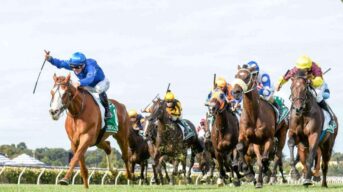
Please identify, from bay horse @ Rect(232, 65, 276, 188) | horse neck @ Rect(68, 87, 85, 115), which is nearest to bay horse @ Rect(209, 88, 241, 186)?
bay horse @ Rect(232, 65, 276, 188)

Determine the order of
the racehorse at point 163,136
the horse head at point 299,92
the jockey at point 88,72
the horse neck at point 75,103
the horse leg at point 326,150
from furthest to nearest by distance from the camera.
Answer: the racehorse at point 163,136 < the horse leg at point 326,150 < the horse head at point 299,92 < the jockey at point 88,72 < the horse neck at point 75,103

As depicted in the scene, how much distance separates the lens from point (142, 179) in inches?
886

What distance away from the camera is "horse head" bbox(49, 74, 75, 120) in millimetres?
11016

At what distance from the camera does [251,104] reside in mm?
13023

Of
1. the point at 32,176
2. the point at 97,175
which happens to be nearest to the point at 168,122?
the point at 32,176

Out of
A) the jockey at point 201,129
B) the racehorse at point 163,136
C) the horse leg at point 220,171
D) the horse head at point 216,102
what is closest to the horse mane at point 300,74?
the horse head at point 216,102

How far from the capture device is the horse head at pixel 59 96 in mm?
11016

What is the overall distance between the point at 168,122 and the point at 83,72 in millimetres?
7168

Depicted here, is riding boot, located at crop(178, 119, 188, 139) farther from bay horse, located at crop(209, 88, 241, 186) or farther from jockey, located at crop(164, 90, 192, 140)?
bay horse, located at crop(209, 88, 241, 186)

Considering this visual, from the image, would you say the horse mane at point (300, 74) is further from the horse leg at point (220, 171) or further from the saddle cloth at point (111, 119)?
the horse leg at point (220, 171)

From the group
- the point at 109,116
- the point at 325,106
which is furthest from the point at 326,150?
the point at 109,116

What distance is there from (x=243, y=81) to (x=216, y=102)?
240cm

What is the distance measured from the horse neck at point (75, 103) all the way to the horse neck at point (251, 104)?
2.90 m

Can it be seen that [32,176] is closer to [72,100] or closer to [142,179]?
[142,179]
